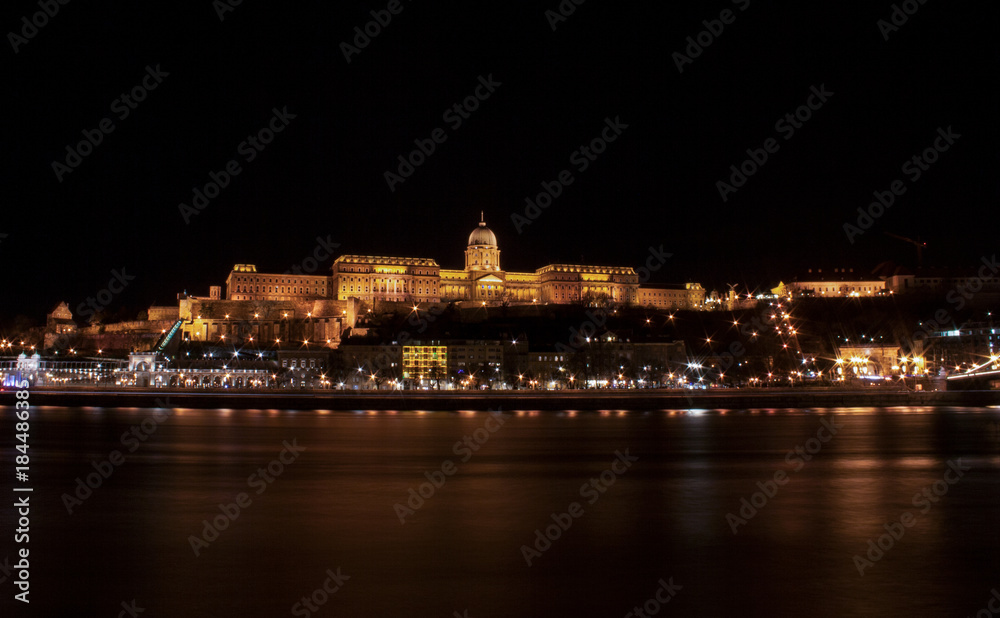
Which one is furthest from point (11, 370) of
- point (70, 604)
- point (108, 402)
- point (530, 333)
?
point (70, 604)

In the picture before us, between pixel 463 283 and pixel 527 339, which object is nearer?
pixel 527 339

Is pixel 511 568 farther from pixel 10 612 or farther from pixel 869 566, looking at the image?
pixel 10 612

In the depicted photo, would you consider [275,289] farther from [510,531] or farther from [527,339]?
[510,531]

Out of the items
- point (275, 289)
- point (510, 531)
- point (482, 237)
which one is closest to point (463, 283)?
point (482, 237)

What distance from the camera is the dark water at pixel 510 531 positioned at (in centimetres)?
679

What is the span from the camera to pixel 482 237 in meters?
90.4

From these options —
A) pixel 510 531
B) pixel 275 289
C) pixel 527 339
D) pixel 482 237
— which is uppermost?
pixel 482 237

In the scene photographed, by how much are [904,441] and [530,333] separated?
43517mm

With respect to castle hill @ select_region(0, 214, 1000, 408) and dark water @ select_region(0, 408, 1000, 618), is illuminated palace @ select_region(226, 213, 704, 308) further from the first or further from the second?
dark water @ select_region(0, 408, 1000, 618)

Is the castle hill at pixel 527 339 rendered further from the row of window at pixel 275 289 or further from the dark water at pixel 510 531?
the dark water at pixel 510 531

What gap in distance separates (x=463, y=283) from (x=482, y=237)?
8.45 meters

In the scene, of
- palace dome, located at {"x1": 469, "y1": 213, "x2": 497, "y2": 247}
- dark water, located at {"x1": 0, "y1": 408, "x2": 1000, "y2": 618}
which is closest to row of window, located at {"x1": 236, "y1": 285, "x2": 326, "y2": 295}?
palace dome, located at {"x1": 469, "y1": 213, "x2": 497, "y2": 247}

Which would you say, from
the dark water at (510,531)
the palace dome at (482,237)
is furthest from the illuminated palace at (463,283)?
the dark water at (510,531)

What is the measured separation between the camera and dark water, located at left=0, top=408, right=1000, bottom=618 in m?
6.79
